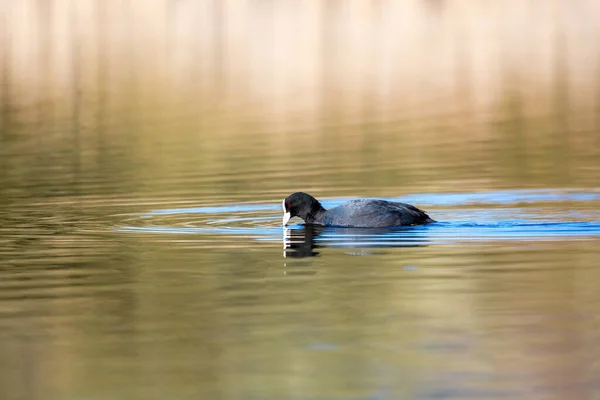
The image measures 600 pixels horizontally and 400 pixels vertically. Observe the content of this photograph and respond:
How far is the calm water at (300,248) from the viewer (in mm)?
11625

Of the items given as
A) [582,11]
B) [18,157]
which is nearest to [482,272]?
[18,157]

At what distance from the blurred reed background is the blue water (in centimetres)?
234

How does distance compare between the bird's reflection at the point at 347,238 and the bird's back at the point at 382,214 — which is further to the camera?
the bird's back at the point at 382,214

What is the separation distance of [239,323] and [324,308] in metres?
1.04

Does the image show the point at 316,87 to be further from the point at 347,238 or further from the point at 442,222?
the point at 347,238

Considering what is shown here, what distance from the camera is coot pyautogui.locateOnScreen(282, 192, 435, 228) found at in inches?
824

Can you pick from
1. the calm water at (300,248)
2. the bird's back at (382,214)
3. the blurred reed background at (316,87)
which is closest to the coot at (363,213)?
the bird's back at (382,214)

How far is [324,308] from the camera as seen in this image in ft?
46.8

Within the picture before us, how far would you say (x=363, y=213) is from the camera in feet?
69.4

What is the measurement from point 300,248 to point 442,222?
2.77 metres

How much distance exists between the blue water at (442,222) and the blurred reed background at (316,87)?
234 cm

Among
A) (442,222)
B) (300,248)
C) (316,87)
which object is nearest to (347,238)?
(300,248)

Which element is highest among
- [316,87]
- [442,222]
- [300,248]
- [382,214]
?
[316,87]

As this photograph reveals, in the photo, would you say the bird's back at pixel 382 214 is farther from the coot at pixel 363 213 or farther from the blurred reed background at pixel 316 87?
the blurred reed background at pixel 316 87
